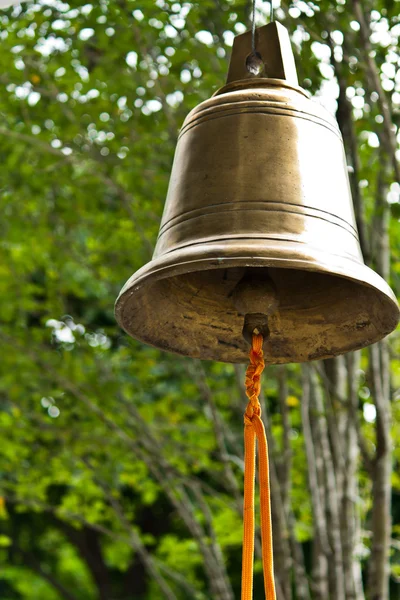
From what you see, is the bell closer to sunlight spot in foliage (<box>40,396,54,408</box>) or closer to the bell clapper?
the bell clapper

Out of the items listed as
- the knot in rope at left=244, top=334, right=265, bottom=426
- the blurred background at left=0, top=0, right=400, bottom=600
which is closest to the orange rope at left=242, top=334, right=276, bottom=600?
the knot in rope at left=244, top=334, right=265, bottom=426

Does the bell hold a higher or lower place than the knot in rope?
higher

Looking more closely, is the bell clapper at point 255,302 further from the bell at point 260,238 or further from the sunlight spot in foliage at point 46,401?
the sunlight spot in foliage at point 46,401

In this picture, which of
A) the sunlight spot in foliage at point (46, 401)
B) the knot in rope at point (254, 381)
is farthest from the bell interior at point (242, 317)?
the sunlight spot in foliage at point (46, 401)

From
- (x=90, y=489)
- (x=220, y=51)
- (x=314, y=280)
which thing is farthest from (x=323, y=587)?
(x=90, y=489)

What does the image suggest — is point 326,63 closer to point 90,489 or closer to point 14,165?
point 14,165

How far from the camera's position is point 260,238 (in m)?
1.64

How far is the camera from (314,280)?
2.10 meters

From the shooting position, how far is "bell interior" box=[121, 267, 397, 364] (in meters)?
2.01

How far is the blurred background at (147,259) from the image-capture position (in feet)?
11.4

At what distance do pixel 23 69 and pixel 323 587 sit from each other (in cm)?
319

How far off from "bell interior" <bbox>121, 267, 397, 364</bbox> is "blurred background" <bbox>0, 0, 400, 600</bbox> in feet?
3.61

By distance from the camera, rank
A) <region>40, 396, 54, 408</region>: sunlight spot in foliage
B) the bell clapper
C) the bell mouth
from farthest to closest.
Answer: <region>40, 396, 54, 408</region>: sunlight spot in foliage
the bell mouth
the bell clapper

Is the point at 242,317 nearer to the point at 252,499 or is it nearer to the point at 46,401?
the point at 252,499
